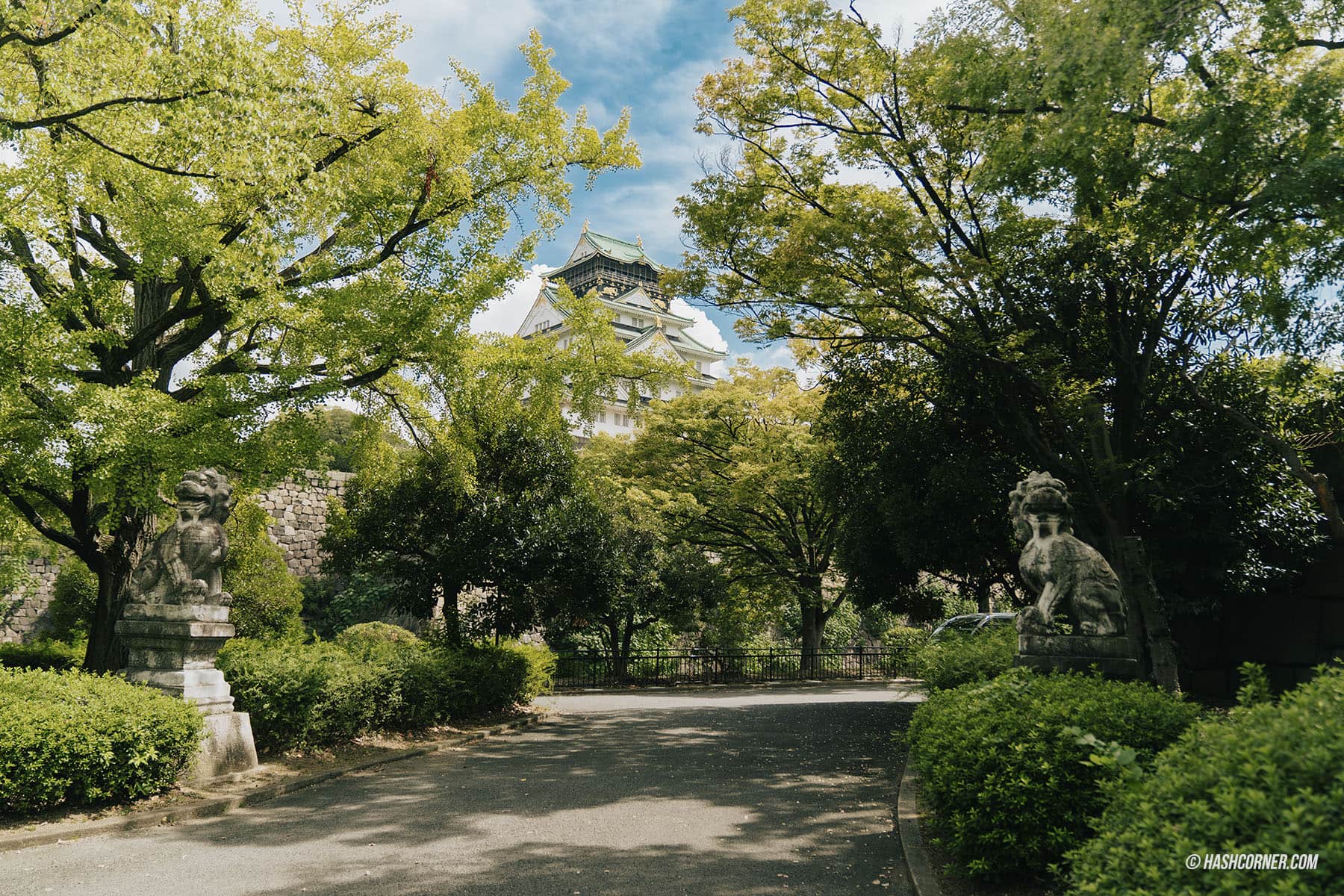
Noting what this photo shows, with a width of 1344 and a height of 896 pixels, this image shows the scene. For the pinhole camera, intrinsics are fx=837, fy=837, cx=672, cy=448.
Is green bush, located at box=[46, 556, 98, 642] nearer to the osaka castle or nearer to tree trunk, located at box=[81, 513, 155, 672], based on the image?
tree trunk, located at box=[81, 513, 155, 672]

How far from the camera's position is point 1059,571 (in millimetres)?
7297

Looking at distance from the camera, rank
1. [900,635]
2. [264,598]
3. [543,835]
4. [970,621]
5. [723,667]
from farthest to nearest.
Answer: [900,635] → [970,621] → [723,667] → [264,598] → [543,835]

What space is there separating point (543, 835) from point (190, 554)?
14.8 feet

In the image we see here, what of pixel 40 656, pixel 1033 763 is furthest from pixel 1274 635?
pixel 40 656

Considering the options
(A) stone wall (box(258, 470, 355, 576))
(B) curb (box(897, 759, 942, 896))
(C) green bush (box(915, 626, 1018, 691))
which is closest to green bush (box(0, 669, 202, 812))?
(B) curb (box(897, 759, 942, 896))

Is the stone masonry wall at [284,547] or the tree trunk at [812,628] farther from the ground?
the stone masonry wall at [284,547]

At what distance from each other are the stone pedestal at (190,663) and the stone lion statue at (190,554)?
5.0 inches

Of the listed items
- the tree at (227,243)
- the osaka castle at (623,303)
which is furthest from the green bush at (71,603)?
the osaka castle at (623,303)

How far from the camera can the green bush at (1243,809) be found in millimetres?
2389

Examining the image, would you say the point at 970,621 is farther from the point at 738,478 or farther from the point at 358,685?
the point at 358,685

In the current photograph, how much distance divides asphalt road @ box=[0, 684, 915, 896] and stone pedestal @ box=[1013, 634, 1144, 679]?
194 centimetres

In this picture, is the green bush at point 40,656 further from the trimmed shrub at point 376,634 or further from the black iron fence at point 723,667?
the black iron fence at point 723,667

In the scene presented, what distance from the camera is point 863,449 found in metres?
14.5

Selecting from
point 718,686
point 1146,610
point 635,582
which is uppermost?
point 635,582
